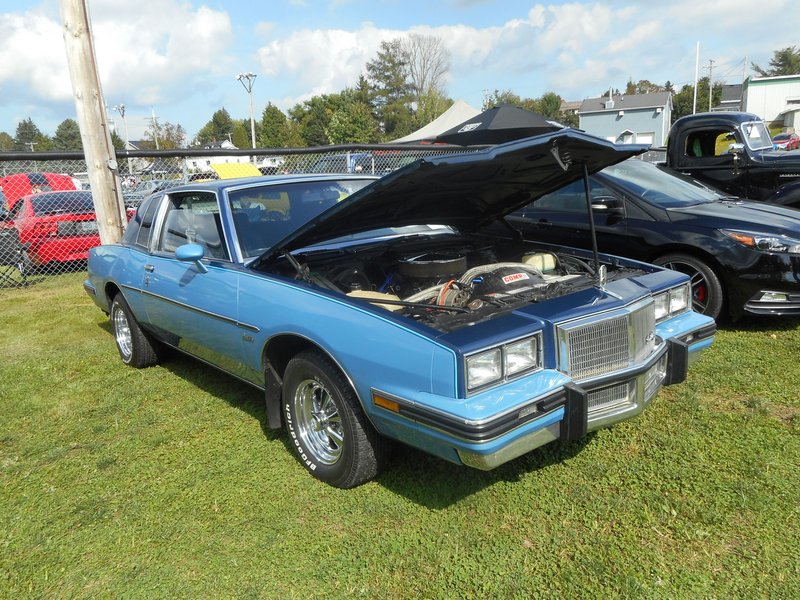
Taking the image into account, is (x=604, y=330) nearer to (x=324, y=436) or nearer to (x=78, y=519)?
(x=324, y=436)

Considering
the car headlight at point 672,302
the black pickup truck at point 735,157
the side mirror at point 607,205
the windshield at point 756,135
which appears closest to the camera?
the car headlight at point 672,302

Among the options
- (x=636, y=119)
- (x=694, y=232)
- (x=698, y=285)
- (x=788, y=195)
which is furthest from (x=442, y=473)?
(x=636, y=119)

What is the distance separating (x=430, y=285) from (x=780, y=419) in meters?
2.18

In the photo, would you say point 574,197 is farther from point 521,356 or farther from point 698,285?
point 521,356

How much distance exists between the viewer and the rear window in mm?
8898

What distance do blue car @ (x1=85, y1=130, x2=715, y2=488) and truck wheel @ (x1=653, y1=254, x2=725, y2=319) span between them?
5.44ft

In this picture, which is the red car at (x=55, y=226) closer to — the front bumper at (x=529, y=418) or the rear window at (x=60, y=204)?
the rear window at (x=60, y=204)

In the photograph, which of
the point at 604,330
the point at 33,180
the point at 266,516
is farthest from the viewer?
the point at 33,180

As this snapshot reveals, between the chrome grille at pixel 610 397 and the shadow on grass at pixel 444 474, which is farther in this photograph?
the shadow on grass at pixel 444 474

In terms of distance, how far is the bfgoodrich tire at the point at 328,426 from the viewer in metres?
2.70

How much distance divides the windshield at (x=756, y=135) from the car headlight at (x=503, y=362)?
21.8 feet

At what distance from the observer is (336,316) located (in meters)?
2.66

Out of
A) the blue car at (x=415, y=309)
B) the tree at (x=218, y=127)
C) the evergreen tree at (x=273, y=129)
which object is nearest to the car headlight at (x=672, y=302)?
the blue car at (x=415, y=309)

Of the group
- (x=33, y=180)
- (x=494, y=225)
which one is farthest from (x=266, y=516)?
(x=33, y=180)
